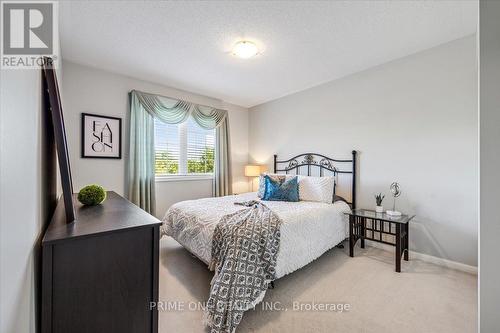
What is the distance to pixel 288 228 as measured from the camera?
2.07m

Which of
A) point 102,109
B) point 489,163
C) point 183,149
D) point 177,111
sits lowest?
point 489,163

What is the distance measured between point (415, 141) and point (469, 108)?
576 mm

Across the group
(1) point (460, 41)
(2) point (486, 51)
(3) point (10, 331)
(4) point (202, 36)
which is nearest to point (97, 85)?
(4) point (202, 36)

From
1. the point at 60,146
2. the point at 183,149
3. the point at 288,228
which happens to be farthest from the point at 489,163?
the point at 183,149

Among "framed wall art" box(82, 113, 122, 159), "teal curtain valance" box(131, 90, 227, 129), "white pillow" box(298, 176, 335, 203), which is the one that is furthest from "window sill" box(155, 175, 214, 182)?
"white pillow" box(298, 176, 335, 203)

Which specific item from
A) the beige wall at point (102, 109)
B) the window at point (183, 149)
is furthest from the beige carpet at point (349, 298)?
the window at point (183, 149)

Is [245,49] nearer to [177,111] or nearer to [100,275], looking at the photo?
[177,111]

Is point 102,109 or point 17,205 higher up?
point 102,109

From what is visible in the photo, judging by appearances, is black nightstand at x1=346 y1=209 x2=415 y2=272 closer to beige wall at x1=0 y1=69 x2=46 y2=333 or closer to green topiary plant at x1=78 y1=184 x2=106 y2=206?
green topiary plant at x1=78 y1=184 x2=106 y2=206

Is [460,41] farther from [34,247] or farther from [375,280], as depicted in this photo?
[34,247]

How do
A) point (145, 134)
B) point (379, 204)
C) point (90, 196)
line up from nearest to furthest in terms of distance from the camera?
point (90, 196) < point (379, 204) < point (145, 134)

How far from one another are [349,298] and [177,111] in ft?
11.8

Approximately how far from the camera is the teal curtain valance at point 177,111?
3.47 metres

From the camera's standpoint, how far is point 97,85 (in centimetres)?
312
